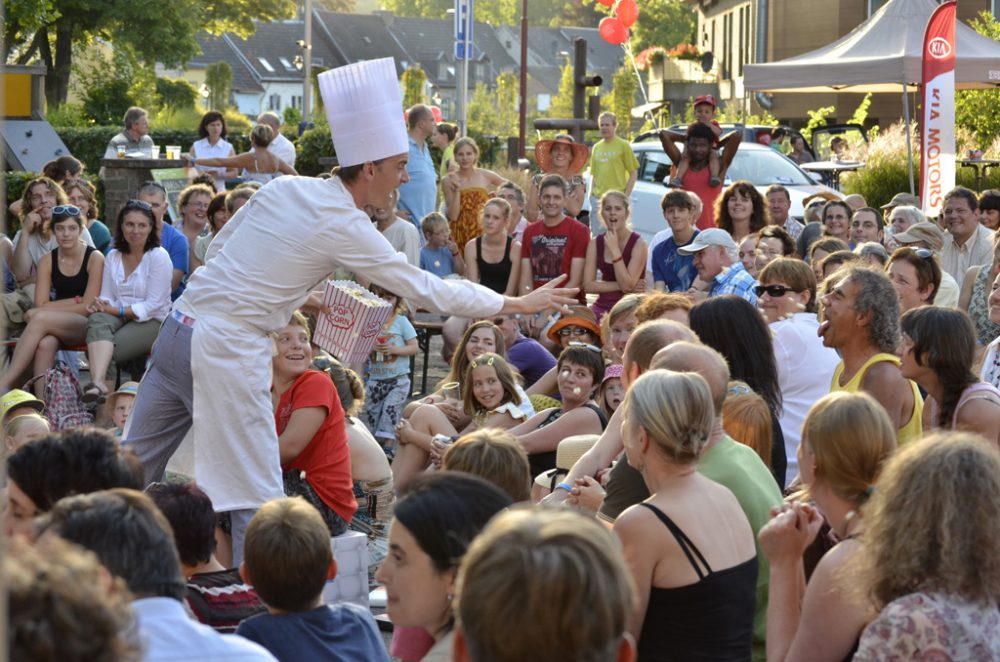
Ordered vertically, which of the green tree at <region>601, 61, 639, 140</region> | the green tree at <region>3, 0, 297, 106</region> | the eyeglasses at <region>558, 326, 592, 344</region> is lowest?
the eyeglasses at <region>558, 326, 592, 344</region>

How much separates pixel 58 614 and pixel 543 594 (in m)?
0.69

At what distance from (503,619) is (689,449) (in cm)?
155

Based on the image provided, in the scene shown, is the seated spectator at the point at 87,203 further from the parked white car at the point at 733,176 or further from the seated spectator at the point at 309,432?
the parked white car at the point at 733,176

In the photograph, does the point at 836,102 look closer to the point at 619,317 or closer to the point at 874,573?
the point at 619,317

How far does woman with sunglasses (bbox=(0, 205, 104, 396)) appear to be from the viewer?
910 centimetres

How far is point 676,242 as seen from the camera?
32.7 feet

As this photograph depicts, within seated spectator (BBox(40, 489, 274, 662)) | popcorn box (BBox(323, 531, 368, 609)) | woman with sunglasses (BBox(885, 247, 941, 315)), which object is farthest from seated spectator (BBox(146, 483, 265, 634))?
woman with sunglasses (BBox(885, 247, 941, 315))

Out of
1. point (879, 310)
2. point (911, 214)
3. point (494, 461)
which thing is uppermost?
point (911, 214)

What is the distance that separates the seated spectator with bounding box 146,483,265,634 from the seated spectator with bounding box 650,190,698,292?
606 cm

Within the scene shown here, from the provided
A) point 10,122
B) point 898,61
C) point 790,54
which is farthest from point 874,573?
point 790,54

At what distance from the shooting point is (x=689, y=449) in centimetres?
345

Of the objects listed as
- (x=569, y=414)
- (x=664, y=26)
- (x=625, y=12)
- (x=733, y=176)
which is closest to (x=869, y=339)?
(x=569, y=414)

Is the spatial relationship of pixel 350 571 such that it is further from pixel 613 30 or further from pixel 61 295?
pixel 613 30

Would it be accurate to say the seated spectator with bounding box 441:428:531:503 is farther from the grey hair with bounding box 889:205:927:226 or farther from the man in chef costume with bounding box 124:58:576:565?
the grey hair with bounding box 889:205:927:226
